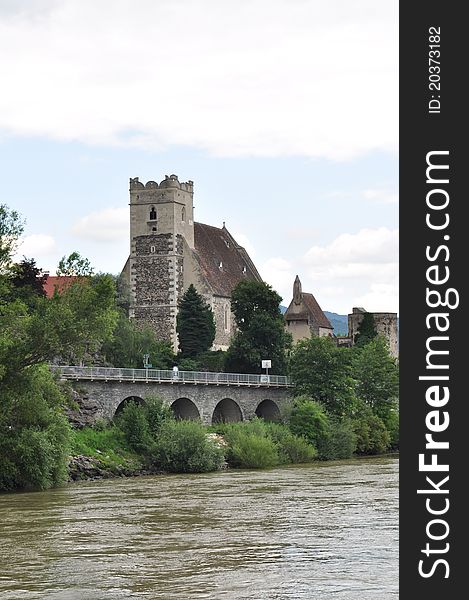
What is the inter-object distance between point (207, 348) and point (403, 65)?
7380 centimetres

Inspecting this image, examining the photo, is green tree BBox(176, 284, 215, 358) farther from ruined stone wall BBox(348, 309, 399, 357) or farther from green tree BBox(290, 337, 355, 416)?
ruined stone wall BBox(348, 309, 399, 357)

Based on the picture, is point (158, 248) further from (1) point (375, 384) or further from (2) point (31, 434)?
(2) point (31, 434)

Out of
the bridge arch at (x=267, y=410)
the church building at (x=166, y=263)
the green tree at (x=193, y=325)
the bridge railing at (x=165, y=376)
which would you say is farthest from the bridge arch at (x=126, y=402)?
the church building at (x=166, y=263)

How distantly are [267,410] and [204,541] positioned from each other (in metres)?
41.4

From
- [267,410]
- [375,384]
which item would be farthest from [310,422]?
[375,384]

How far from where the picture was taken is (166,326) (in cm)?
8738

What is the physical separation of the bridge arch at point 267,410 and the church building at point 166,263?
2219cm

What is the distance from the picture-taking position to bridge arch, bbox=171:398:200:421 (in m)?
58.7

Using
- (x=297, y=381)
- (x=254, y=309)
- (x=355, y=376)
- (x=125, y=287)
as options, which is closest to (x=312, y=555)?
(x=297, y=381)

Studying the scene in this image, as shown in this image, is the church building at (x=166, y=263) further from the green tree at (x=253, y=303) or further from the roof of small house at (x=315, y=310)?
the roof of small house at (x=315, y=310)

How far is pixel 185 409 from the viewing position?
194 ft

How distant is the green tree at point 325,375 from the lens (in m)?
63.2

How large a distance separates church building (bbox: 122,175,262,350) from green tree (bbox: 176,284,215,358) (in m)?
2.73

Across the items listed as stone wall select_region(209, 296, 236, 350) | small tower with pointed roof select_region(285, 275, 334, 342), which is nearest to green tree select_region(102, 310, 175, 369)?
stone wall select_region(209, 296, 236, 350)
